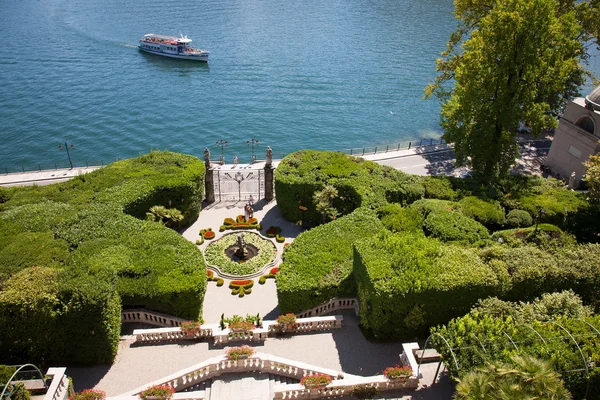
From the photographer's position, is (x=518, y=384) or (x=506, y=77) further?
(x=506, y=77)

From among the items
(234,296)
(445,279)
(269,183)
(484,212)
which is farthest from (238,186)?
(445,279)

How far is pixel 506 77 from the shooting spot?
4131cm

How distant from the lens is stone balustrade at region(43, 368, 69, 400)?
20359 mm

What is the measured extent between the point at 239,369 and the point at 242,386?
35.5 inches

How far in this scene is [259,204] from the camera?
46.6 meters

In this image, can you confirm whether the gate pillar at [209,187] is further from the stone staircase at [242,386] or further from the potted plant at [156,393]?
the potted plant at [156,393]

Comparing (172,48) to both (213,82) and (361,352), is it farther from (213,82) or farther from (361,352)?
(361,352)

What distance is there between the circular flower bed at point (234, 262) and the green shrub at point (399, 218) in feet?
32.5

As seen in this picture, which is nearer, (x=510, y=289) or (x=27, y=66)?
(x=510, y=289)

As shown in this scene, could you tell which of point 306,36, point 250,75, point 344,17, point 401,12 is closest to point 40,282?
point 250,75

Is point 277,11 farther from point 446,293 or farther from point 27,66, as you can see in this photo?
point 446,293

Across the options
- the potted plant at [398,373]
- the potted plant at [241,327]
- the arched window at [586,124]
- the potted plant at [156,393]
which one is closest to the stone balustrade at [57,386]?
the potted plant at [156,393]

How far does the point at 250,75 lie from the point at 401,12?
63328mm

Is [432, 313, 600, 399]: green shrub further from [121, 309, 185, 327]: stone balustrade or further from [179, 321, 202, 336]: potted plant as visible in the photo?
[121, 309, 185, 327]: stone balustrade
